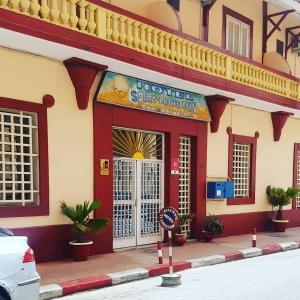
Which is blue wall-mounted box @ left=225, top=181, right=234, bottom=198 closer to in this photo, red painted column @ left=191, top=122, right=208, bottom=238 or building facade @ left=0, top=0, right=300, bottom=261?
building facade @ left=0, top=0, right=300, bottom=261

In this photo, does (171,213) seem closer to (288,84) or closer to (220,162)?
(220,162)

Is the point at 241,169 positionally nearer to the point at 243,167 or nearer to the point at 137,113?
the point at 243,167

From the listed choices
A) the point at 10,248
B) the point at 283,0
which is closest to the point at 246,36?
the point at 283,0

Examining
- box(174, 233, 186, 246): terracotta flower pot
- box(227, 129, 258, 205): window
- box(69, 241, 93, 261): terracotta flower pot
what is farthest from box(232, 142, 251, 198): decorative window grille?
box(69, 241, 93, 261): terracotta flower pot

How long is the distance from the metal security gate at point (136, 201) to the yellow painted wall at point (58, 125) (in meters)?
1.10

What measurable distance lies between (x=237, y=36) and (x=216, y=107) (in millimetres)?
2891

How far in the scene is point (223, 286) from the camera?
21.6ft

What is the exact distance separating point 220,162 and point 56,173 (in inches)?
217

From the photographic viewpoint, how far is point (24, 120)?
7.84m

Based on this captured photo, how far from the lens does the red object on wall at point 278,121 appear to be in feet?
46.0

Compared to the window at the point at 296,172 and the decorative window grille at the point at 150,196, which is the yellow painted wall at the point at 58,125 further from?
the window at the point at 296,172

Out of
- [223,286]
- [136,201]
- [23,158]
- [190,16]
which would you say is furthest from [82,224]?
[190,16]

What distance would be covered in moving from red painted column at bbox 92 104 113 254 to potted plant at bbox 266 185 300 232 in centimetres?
657

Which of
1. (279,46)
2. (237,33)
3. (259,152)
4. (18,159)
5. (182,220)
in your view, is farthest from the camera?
(279,46)
